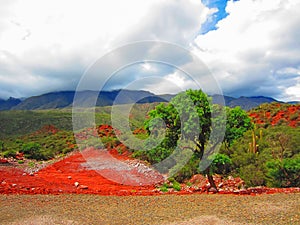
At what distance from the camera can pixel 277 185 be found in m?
13.4

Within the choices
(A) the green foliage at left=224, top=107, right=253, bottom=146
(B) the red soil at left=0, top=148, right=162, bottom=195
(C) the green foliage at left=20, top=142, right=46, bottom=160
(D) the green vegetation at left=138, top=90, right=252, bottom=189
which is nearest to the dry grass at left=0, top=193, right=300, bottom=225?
(D) the green vegetation at left=138, top=90, right=252, bottom=189

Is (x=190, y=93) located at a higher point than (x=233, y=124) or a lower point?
higher

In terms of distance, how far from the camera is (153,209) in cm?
902

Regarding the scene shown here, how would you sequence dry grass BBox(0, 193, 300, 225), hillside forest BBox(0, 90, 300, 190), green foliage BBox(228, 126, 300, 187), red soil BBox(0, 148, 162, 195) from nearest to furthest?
1. dry grass BBox(0, 193, 300, 225)
2. hillside forest BBox(0, 90, 300, 190)
3. green foliage BBox(228, 126, 300, 187)
4. red soil BBox(0, 148, 162, 195)

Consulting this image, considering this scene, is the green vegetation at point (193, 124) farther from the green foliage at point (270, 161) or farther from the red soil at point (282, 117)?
the red soil at point (282, 117)

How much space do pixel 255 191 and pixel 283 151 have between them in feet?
21.3

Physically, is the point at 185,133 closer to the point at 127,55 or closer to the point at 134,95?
the point at 134,95

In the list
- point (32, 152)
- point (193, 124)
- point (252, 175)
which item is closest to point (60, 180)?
point (193, 124)

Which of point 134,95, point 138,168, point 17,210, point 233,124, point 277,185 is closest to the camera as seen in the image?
point 17,210

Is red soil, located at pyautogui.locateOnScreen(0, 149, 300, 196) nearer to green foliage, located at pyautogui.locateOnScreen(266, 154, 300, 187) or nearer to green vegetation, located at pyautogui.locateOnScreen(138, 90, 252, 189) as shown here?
green foliage, located at pyautogui.locateOnScreen(266, 154, 300, 187)

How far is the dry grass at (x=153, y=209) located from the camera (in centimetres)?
774

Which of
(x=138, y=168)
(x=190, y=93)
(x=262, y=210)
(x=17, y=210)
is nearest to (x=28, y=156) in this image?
(x=138, y=168)

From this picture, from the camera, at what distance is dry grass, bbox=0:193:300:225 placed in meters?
7.74

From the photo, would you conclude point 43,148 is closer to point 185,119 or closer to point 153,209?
point 185,119
